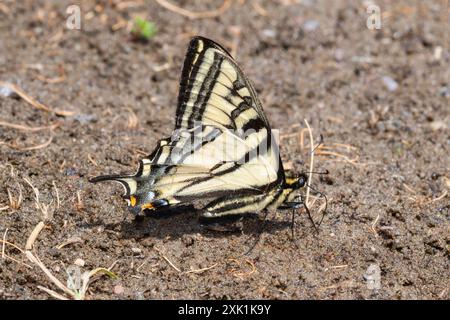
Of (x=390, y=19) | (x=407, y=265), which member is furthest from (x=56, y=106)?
(x=390, y=19)

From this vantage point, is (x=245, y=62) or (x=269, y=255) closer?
(x=269, y=255)

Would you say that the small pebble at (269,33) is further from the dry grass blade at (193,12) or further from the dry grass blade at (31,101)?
the dry grass blade at (31,101)

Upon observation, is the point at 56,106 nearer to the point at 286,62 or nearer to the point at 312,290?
the point at 286,62

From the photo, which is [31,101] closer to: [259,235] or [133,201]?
[133,201]

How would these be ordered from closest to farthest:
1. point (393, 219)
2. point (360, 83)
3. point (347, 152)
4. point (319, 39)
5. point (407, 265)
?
point (407, 265), point (393, 219), point (347, 152), point (360, 83), point (319, 39)
